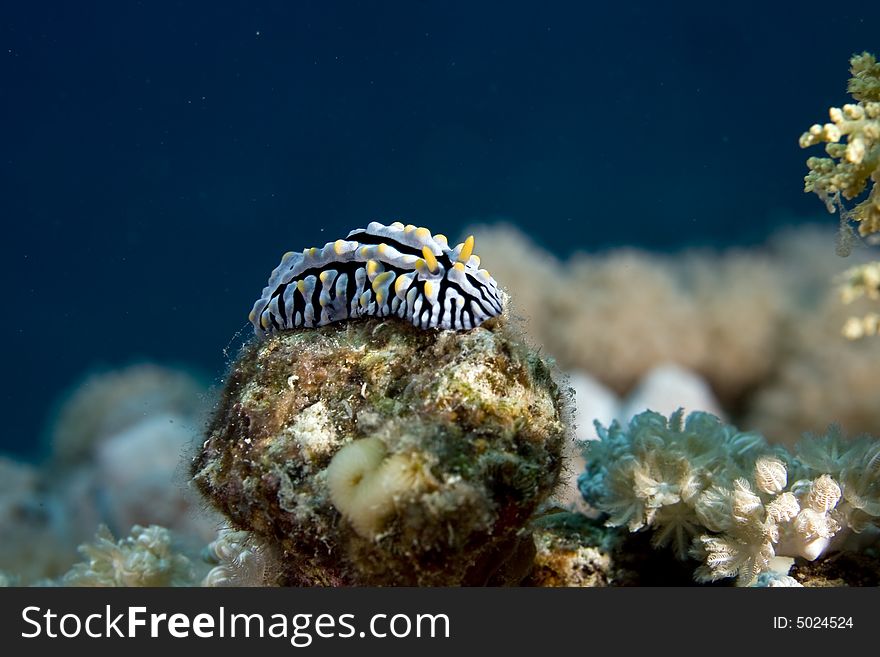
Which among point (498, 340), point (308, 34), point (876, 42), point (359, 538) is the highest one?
point (308, 34)

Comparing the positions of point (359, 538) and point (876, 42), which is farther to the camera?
point (876, 42)

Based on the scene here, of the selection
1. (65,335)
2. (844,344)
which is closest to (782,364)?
(844,344)

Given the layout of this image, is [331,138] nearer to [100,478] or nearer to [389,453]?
[100,478]

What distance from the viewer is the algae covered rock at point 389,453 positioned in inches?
73.5

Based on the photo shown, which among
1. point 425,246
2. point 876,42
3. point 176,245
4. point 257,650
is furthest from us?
point 176,245

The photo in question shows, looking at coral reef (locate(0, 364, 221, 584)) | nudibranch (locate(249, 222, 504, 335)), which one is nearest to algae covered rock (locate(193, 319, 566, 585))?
nudibranch (locate(249, 222, 504, 335))

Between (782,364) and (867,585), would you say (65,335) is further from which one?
(867,585)

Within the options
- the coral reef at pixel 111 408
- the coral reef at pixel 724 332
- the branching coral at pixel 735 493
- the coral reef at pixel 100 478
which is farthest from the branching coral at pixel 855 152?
the coral reef at pixel 111 408

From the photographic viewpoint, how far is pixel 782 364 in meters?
8.20

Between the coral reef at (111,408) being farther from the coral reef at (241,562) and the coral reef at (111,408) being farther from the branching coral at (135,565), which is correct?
the coral reef at (241,562)

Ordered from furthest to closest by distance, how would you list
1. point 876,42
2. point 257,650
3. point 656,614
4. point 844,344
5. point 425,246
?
point 876,42, point 844,344, point 425,246, point 656,614, point 257,650

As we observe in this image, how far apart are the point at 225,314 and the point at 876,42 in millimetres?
25064

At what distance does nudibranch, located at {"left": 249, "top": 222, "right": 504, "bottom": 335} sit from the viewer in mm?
2379

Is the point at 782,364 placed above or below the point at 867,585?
above
